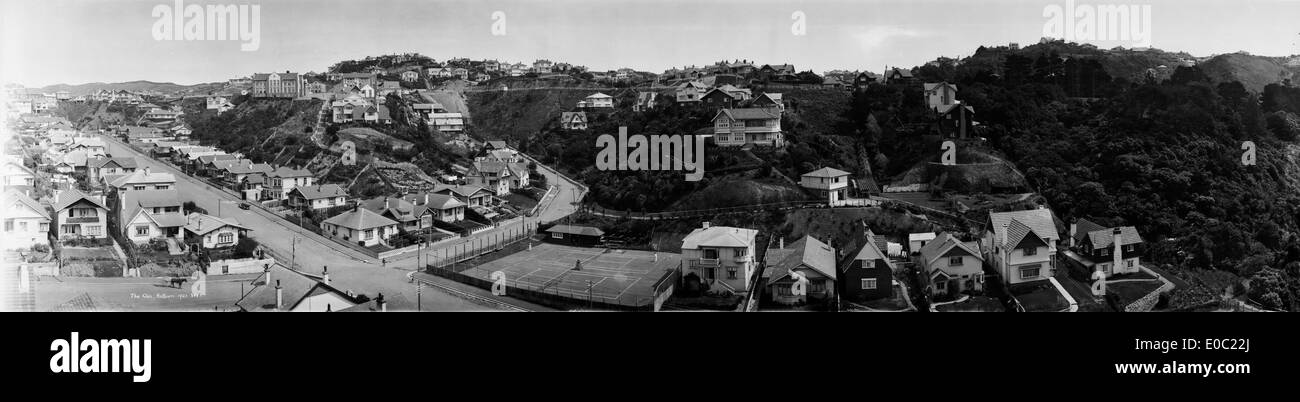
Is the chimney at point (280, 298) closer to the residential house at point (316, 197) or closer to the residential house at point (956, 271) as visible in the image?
the residential house at point (316, 197)

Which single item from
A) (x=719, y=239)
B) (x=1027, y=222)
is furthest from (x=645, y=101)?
(x=1027, y=222)

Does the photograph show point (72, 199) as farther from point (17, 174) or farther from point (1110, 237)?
point (1110, 237)

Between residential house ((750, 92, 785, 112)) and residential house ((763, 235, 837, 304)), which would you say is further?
residential house ((750, 92, 785, 112))

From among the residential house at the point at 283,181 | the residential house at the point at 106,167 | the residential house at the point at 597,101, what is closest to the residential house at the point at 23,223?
the residential house at the point at 106,167

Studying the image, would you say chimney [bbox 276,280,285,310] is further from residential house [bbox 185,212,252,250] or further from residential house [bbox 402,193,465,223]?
residential house [bbox 402,193,465,223]

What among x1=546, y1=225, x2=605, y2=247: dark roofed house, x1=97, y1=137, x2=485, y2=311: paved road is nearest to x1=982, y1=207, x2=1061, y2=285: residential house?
x1=546, y1=225, x2=605, y2=247: dark roofed house
